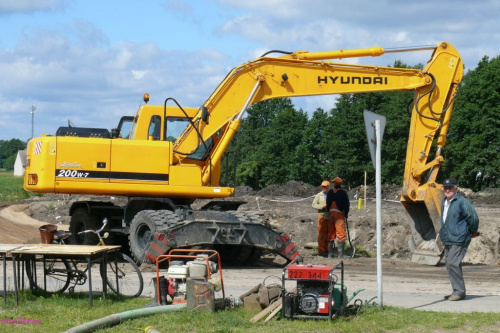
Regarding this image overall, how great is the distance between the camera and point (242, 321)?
35.4 ft

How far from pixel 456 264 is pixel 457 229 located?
52 cm

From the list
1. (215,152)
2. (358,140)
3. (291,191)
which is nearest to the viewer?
(215,152)

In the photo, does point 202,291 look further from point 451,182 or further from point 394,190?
point 394,190

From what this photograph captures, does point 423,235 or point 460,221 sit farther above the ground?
point 460,221

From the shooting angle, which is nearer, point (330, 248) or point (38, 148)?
point (38, 148)

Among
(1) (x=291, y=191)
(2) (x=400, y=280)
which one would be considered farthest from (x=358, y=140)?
(2) (x=400, y=280)

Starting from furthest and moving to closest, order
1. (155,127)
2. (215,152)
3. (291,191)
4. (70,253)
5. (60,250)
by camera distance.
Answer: (291,191)
(155,127)
(215,152)
(60,250)
(70,253)

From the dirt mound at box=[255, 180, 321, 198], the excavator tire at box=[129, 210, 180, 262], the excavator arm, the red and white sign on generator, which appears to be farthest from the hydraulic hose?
the dirt mound at box=[255, 180, 321, 198]

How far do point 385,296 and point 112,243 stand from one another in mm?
8703

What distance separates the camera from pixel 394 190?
48156 millimetres

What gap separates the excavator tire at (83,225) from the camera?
66.6 feet

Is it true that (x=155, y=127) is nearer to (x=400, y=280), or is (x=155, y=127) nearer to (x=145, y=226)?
(x=145, y=226)

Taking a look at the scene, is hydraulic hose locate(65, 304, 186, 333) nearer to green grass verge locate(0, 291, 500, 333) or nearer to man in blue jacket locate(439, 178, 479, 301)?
green grass verge locate(0, 291, 500, 333)

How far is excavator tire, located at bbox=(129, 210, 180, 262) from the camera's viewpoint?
17703 millimetres
